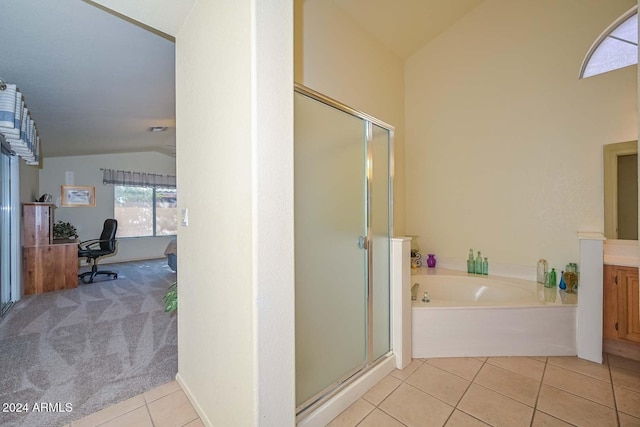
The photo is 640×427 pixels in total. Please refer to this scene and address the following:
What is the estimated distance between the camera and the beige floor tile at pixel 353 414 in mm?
1523

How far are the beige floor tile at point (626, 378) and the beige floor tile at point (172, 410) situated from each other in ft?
9.11

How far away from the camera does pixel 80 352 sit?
2215 millimetres

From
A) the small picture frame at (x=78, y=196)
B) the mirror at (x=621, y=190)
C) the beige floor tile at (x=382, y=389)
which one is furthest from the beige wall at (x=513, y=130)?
the small picture frame at (x=78, y=196)

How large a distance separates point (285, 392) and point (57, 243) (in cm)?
485

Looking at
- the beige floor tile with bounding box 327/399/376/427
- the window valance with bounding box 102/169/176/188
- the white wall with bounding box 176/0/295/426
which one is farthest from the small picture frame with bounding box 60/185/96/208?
the beige floor tile with bounding box 327/399/376/427

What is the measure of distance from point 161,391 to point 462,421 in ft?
6.08

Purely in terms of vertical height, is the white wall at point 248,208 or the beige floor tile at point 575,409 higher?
the white wall at point 248,208

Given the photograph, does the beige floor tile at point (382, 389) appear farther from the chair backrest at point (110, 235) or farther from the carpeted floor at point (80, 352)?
the chair backrest at point (110, 235)

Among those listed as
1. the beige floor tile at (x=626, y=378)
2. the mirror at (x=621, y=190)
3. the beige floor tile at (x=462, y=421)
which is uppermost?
the mirror at (x=621, y=190)

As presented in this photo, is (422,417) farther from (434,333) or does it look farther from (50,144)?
(50,144)

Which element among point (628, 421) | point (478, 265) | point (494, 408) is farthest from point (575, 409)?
point (478, 265)

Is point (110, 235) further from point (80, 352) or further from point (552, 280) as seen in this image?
point (552, 280)

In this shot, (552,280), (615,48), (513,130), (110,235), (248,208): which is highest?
(615,48)

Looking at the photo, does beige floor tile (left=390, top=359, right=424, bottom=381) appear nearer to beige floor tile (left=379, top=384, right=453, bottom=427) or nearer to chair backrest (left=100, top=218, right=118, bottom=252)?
beige floor tile (left=379, top=384, right=453, bottom=427)
